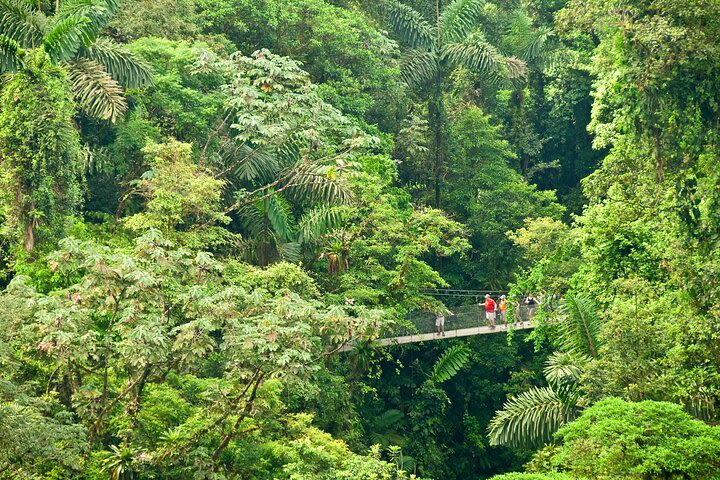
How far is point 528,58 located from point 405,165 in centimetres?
677

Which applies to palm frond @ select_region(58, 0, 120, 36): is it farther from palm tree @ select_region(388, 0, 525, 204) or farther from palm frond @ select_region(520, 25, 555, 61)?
palm frond @ select_region(520, 25, 555, 61)

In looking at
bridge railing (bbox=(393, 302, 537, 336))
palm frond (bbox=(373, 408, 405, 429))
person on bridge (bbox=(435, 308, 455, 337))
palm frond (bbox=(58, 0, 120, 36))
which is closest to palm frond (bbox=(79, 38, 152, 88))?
palm frond (bbox=(58, 0, 120, 36))

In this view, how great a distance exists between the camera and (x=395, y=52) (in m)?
29.0

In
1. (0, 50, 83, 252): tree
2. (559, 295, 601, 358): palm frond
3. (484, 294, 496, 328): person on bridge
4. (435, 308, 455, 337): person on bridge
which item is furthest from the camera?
(484, 294, 496, 328): person on bridge

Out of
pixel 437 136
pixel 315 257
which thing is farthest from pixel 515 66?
pixel 315 257

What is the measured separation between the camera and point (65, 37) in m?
17.2

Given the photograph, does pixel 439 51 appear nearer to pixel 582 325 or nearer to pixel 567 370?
pixel 582 325

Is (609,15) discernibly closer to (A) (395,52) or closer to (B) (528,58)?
(A) (395,52)

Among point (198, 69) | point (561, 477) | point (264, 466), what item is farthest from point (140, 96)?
point (561, 477)

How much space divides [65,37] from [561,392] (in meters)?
10.9

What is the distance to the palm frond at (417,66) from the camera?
2966 cm

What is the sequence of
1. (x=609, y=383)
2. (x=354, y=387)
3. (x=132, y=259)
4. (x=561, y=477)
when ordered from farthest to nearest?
(x=354, y=387) → (x=609, y=383) → (x=132, y=259) → (x=561, y=477)

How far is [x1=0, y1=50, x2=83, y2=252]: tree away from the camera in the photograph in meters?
17.0

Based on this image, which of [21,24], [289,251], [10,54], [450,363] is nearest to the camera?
[10,54]
